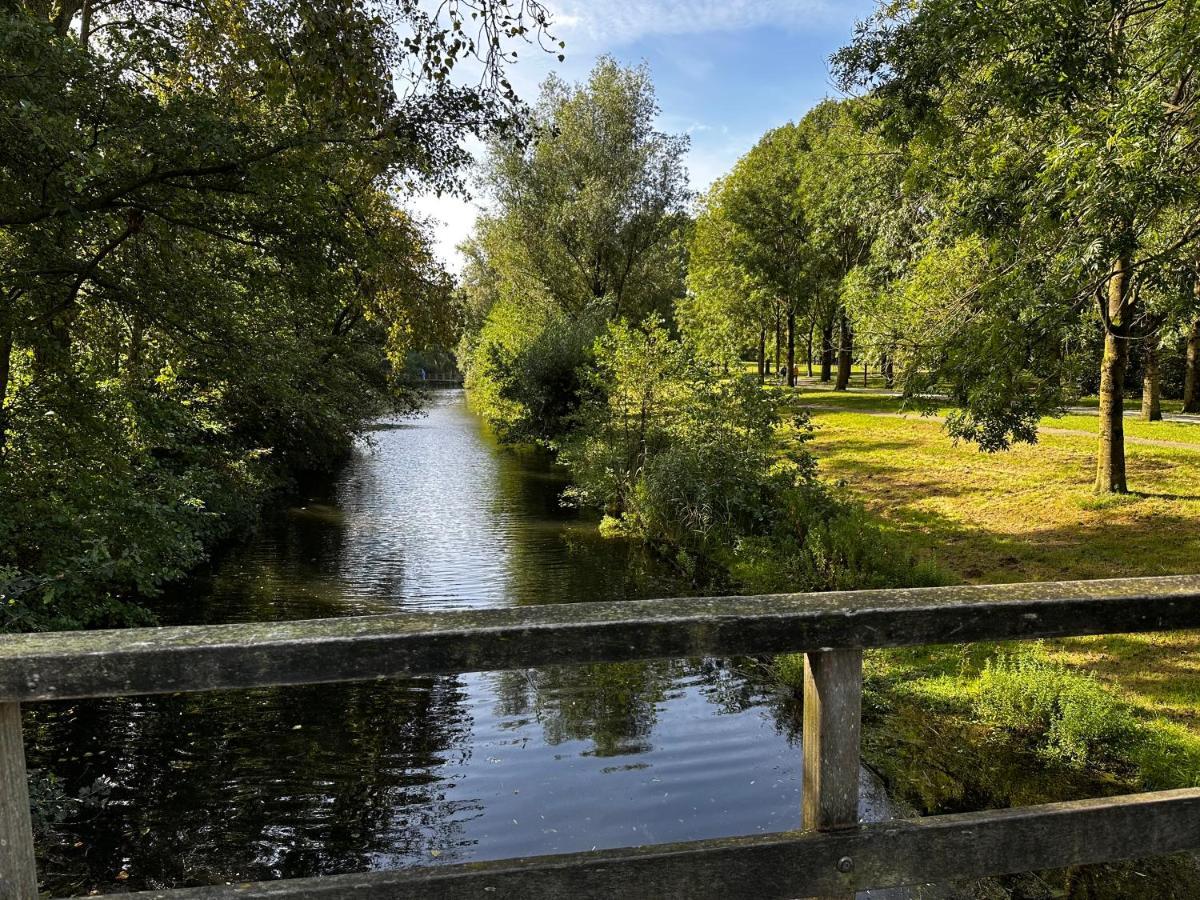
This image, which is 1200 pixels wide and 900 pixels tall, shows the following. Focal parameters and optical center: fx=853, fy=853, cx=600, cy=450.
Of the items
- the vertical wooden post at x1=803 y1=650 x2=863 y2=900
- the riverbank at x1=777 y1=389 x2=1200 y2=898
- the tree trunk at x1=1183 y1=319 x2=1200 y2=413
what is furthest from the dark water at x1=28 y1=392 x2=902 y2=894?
the tree trunk at x1=1183 y1=319 x2=1200 y2=413

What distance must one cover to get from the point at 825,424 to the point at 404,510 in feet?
41.7

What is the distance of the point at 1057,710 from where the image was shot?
7340 mm

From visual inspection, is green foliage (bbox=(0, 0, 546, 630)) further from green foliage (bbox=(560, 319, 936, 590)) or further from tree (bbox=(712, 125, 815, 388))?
tree (bbox=(712, 125, 815, 388))

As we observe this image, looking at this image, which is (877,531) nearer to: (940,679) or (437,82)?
(940,679)

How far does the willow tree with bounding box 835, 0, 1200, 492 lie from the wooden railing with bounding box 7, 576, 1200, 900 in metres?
5.55

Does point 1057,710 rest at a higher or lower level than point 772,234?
lower

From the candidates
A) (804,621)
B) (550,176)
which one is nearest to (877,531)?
(804,621)

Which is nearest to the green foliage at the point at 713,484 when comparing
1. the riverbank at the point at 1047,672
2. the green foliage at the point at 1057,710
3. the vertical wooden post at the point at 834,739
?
the riverbank at the point at 1047,672

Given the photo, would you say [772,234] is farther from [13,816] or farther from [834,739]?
[13,816]

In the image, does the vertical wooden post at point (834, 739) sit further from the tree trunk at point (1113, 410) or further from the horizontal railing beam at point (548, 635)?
the tree trunk at point (1113, 410)

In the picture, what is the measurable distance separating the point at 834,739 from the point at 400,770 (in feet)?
21.7

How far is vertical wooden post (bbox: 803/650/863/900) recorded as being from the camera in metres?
1.86

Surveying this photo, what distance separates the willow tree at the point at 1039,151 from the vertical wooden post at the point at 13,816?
7073 mm

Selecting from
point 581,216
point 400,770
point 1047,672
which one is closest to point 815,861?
point 400,770
